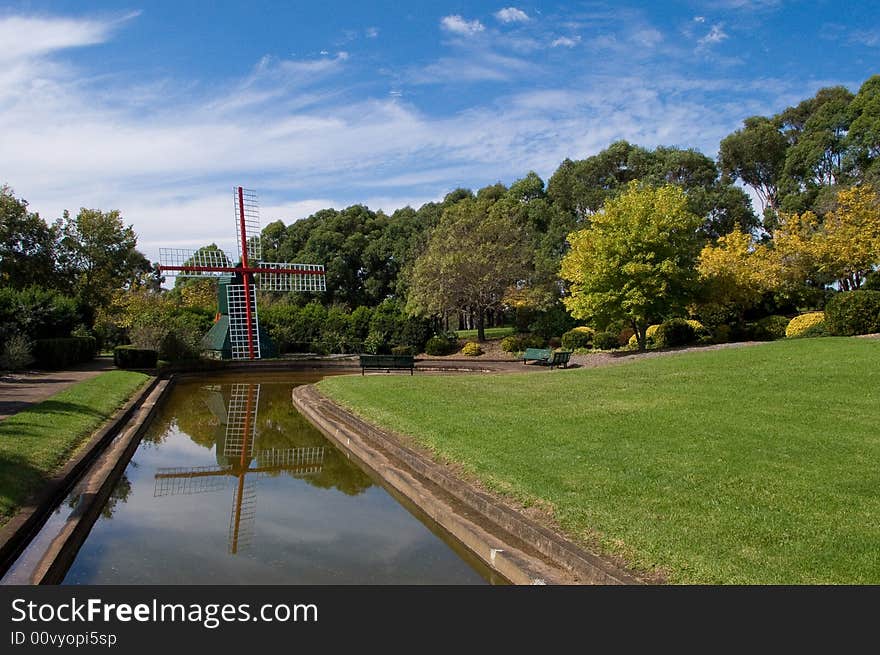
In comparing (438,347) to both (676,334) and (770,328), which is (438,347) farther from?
(770,328)

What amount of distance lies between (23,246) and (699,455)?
3925 centimetres

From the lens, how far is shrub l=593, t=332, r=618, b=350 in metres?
30.4

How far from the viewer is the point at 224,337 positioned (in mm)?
34031

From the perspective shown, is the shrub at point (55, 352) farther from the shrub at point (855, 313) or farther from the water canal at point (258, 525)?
the shrub at point (855, 313)

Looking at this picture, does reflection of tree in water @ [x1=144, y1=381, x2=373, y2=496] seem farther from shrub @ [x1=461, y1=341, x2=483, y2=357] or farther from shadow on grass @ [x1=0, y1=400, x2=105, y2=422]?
shrub @ [x1=461, y1=341, x2=483, y2=357]

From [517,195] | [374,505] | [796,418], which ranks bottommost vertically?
[374,505]

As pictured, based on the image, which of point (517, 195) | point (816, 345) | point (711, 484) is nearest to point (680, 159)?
point (517, 195)

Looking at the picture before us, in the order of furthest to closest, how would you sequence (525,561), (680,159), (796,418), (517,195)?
(517,195), (680,159), (796,418), (525,561)

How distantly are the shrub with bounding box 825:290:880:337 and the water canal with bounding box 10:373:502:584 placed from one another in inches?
617

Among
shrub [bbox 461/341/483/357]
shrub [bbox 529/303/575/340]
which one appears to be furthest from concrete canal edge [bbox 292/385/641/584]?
shrub [bbox 529/303/575/340]
